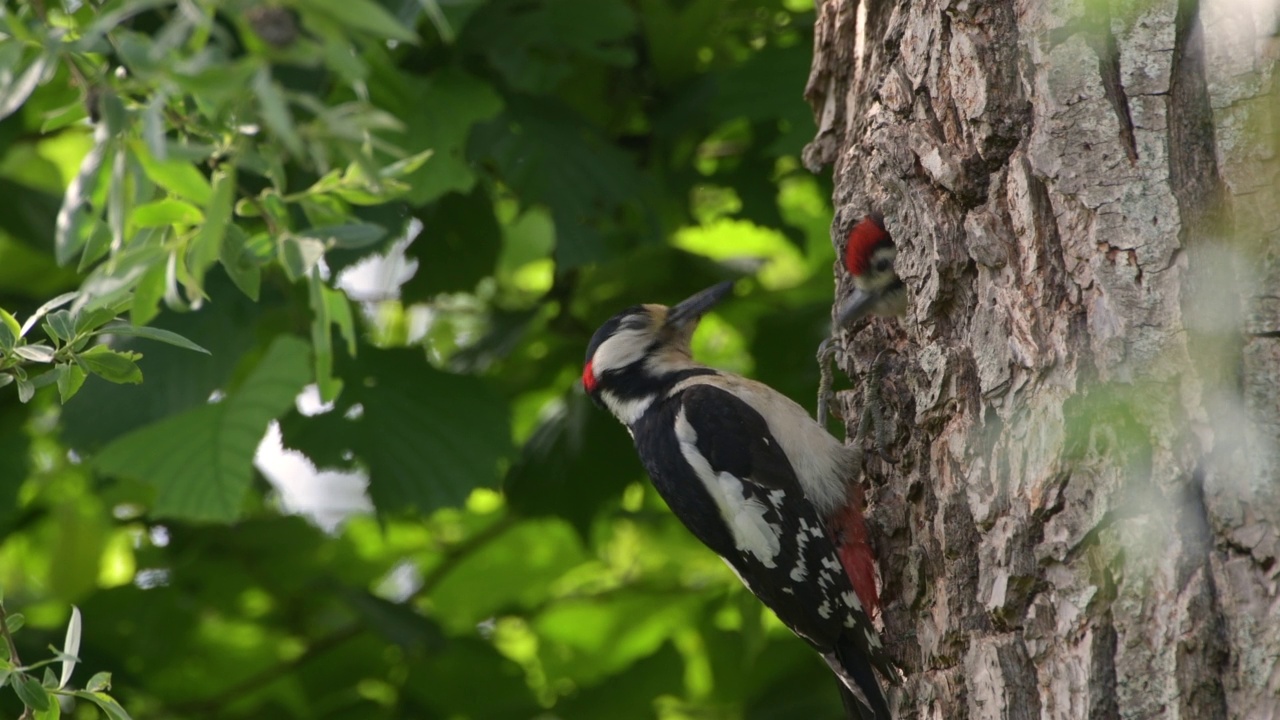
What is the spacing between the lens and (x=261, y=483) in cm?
409

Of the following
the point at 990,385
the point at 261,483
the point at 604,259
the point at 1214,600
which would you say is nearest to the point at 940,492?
the point at 990,385

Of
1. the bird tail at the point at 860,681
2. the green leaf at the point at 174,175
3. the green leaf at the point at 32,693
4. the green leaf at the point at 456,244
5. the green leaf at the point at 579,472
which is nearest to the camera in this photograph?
the green leaf at the point at 174,175

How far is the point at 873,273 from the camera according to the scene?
275 centimetres

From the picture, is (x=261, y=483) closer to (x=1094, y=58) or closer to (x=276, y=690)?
(x=276, y=690)

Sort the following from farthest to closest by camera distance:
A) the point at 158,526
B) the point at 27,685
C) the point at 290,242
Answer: the point at 158,526 → the point at 27,685 → the point at 290,242

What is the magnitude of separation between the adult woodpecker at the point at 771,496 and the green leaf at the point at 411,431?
1.36ft

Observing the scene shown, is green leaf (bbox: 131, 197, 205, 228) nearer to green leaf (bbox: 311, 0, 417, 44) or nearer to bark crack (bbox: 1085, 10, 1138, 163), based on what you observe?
green leaf (bbox: 311, 0, 417, 44)

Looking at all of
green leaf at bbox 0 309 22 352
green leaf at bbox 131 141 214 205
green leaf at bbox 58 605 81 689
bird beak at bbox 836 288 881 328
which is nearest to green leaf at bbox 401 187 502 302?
bird beak at bbox 836 288 881 328

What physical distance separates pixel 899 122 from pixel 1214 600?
3.89ft

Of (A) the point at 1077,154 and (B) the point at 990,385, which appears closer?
(A) the point at 1077,154

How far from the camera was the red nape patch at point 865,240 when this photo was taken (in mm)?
2762

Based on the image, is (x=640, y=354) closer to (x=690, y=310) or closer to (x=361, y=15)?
(x=690, y=310)

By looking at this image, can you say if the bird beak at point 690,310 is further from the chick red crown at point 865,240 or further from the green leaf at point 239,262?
the green leaf at point 239,262

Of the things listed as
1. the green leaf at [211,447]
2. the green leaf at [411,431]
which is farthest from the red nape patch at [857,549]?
the green leaf at [211,447]
